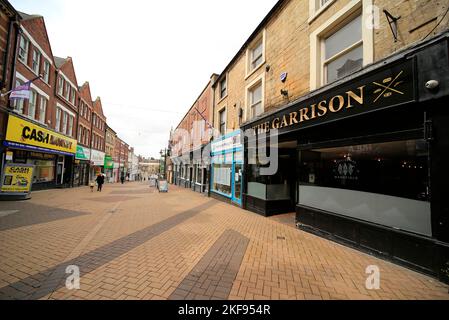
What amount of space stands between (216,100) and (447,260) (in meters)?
14.4

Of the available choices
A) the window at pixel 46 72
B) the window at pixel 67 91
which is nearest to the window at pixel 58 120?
the window at pixel 67 91

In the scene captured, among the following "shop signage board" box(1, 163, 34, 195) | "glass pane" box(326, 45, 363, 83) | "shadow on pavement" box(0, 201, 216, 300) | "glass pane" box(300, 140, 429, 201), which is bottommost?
"shadow on pavement" box(0, 201, 216, 300)

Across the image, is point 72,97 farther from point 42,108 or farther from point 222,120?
point 222,120

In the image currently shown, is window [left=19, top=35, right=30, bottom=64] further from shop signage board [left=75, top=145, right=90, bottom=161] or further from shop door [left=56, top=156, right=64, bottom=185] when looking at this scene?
shop signage board [left=75, top=145, right=90, bottom=161]

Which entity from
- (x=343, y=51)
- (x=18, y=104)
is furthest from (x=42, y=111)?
(x=343, y=51)

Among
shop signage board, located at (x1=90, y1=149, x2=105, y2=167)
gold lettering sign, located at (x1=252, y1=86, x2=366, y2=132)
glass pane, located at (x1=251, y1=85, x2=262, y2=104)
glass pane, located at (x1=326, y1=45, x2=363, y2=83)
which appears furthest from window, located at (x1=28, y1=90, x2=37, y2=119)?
glass pane, located at (x1=326, y1=45, x2=363, y2=83)

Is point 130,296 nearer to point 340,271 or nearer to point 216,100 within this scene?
point 340,271

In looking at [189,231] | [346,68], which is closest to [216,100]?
[346,68]

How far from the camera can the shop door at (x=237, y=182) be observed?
417 inches

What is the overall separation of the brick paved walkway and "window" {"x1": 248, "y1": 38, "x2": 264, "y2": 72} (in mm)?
8423

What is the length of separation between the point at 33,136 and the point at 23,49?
18.7 feet

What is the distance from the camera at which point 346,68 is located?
5629 mm

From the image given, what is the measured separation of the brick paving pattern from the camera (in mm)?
2898
